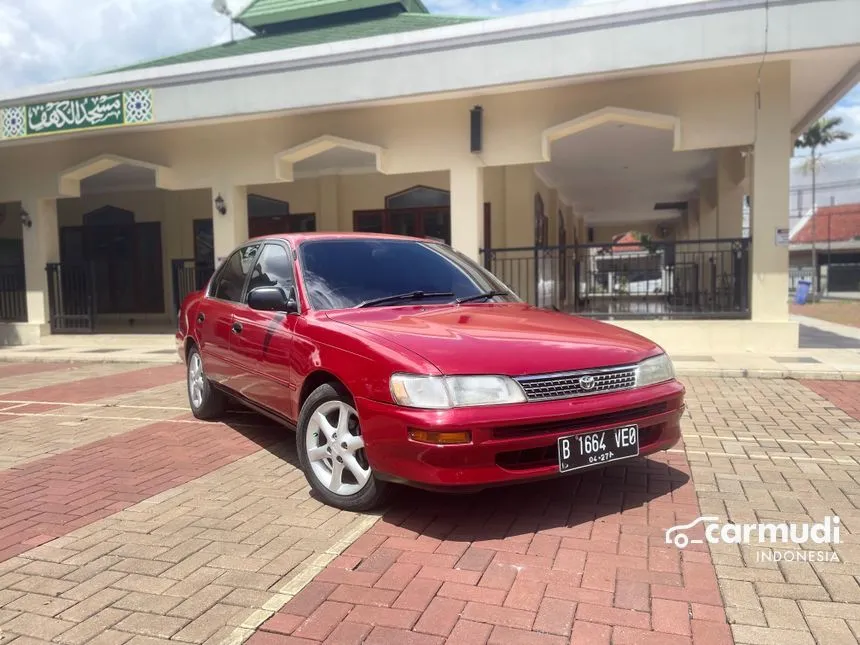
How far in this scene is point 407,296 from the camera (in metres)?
4.39

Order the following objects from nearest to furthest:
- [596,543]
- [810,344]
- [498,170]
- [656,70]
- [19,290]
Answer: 1. [596,543]
2. [656,70]
3. [810,344]
4. [498,170]
5. [19,290]

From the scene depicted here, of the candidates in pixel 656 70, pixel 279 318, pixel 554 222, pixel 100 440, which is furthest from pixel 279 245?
pixel 554 222

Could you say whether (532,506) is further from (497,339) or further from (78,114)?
(78,114)

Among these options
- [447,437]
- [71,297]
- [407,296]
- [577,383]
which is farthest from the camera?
[71,297]

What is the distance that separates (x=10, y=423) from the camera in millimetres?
6375

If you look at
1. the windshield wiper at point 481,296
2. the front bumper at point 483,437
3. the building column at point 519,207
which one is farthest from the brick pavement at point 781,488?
the building column at point 519,207

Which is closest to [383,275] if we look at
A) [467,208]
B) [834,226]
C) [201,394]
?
[201,394]

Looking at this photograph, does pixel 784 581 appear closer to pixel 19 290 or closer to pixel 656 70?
pixel 656 70

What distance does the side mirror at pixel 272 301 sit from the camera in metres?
4.17

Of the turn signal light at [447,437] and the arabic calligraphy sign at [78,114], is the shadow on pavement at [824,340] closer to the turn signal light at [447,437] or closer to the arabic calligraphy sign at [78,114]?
the turn signal light at [447,437]

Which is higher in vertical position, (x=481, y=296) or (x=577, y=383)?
(x=481, y=296)

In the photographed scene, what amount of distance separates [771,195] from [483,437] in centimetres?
818

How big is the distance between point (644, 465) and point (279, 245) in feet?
10.1

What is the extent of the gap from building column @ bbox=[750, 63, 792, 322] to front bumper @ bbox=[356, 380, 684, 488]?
7.23m
